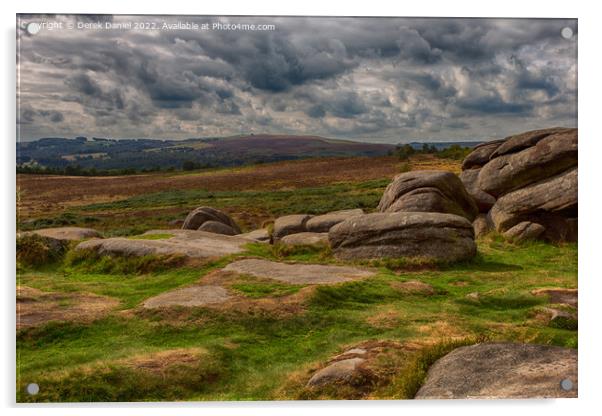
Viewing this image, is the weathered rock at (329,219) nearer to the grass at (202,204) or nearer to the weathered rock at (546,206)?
the grass at (202,204)

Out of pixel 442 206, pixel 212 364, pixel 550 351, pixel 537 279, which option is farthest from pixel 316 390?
pixel 442 206

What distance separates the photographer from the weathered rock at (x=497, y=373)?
9.39 metres

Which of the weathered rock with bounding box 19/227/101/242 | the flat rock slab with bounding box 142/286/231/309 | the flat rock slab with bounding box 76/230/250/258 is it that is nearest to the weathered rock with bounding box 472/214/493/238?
the flat rock slab with bounding box 76/230/250/258

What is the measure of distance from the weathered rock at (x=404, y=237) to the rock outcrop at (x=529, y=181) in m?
2.45

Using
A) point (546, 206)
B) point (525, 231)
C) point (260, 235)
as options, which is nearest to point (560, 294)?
point (525, 231)

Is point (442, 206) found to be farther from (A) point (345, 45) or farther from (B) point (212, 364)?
(B) point (212, 364)

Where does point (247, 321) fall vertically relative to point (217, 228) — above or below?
below

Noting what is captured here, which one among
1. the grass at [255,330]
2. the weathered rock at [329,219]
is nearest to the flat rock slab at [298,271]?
the grass at [255,330]

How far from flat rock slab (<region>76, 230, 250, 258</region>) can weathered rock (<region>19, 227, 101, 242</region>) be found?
0.24 meters

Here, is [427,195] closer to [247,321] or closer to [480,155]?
[480,155]

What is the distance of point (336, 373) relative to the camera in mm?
9898

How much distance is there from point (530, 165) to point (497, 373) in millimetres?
11424

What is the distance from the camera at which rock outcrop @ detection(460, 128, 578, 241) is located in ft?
54.0

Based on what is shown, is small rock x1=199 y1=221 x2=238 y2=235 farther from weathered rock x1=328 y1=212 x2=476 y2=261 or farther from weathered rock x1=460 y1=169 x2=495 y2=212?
weathered rock x1=460 y1=169 x2=495 y2=212
